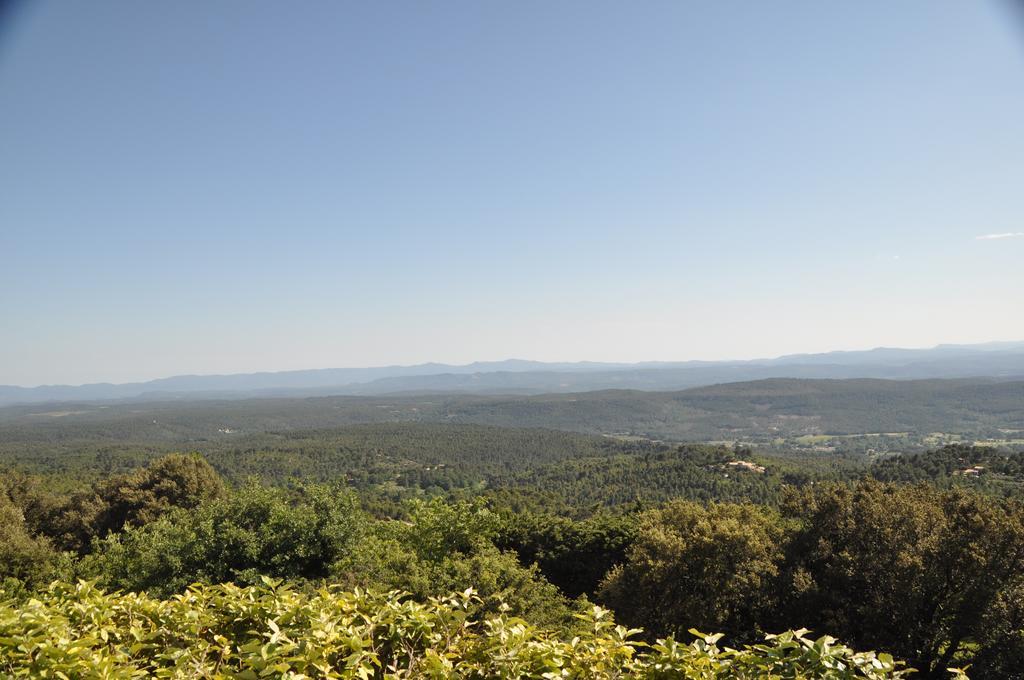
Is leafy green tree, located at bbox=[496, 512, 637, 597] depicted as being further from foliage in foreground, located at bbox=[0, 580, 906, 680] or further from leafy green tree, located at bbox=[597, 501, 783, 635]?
foliage in foreground, located at bbox=[0, 580, 906, 680]

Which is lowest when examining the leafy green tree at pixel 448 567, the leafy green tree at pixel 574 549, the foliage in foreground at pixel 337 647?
the leafy green tree at pixel 574 549

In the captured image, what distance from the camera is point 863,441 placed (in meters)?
194

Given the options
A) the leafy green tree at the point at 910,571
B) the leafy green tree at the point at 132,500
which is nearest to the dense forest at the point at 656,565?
the leafy green tree at the point at 910,571

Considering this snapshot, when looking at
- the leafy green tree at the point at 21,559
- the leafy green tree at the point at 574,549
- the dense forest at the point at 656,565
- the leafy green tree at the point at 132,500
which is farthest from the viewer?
the leafy green tree at the point at 132,500

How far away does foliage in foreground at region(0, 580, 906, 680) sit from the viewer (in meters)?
3.58

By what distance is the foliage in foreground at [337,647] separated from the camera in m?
3.58

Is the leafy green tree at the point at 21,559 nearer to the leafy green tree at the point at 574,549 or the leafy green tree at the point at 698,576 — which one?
the leafy green tree at the point at 574,549

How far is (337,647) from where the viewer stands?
384 cm

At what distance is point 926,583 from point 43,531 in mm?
48839

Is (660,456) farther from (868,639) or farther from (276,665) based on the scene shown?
(276,665)

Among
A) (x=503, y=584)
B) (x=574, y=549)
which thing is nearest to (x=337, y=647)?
(x=503, y=584)

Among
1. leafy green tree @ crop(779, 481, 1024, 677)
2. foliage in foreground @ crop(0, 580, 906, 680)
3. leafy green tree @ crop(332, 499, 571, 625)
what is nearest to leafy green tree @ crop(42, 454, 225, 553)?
leafy green tree @ crop(332, 499, 571, 625)

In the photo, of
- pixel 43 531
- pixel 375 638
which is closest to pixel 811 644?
pixel 375 638

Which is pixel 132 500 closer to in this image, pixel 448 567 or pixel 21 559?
pixel 21 559
